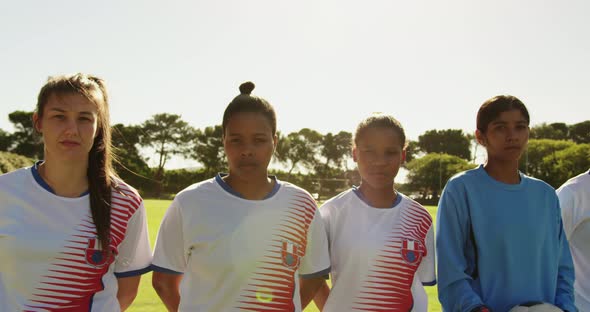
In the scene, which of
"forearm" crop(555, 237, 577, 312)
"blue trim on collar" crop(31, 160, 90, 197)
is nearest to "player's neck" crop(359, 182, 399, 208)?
"forearm" crop(555, 237, 577, 312)

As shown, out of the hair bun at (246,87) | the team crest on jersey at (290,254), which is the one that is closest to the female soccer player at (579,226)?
the team crest on jersey at (290,254)

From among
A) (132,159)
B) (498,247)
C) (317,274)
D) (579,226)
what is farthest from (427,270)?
(132,159)

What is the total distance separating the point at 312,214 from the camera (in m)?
2.71

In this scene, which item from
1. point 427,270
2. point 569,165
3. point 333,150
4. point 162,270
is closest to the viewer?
point 162,270

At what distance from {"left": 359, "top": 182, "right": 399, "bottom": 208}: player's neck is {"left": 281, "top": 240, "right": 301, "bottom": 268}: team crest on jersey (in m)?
0.62

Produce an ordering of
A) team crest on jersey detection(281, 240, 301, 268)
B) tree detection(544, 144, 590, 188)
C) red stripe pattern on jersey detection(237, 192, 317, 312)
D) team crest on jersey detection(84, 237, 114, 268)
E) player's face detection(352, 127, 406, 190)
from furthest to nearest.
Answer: tree detection(544, 144, 590, 188) → player's face detection(352, 127, 406, 190) → team crest on jersey detection(281, 240, 301, 268) → red stripe pattern on jersey detection(237, 192, 317, 312) → team crest on jersey detection(84, 237, 114, 268)

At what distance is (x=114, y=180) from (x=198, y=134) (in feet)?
217

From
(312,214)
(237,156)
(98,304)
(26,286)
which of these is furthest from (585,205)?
(26,286)

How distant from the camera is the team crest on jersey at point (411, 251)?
2812mm

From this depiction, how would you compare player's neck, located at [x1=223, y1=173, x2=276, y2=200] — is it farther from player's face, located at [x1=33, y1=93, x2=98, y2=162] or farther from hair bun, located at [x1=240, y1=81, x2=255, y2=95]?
player's face, located at [x1=33, y1=93, x2=98, y2=162]

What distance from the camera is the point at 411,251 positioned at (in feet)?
9.29

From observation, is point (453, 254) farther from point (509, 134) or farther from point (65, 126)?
point (65, 126)

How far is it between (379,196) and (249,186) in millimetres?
867

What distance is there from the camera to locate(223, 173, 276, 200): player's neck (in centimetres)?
257
